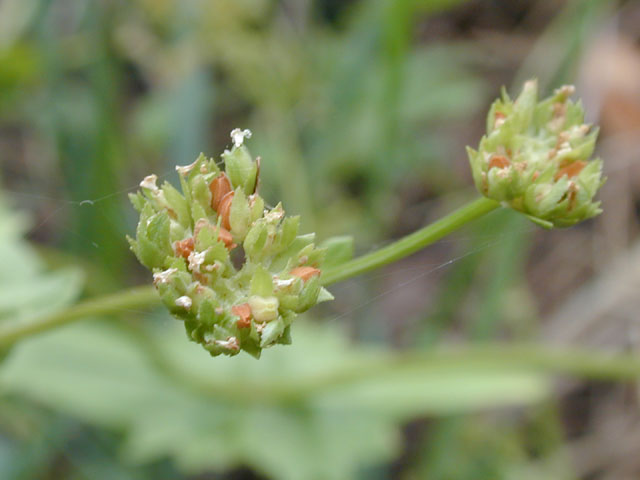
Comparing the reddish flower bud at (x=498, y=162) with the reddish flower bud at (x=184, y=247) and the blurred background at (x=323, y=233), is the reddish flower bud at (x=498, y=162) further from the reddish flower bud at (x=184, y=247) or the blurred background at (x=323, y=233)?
the blurred background at (x=323, y=233)

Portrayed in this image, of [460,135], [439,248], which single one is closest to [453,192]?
[439,248]

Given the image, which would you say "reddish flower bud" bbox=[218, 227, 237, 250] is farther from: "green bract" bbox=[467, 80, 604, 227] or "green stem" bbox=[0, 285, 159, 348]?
"green bract" bbox=[467, 80, 604, 227]

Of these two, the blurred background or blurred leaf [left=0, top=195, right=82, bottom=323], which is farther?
the blurred background

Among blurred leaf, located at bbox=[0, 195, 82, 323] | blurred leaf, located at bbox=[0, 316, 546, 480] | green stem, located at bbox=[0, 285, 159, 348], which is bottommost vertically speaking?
blurred leaf, located at bbox=[0, 316, 546, 480]

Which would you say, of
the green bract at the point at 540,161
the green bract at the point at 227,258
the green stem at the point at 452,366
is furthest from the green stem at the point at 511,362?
the green bract at the point at 227,258

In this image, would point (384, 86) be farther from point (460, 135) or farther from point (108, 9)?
point (460, 135)

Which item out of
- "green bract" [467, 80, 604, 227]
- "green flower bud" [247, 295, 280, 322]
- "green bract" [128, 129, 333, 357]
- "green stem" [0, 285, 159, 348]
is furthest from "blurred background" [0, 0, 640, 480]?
"green bract" [467, 80, 604, 227]

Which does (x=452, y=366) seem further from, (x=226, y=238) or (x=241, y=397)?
(x=226, y=238)
